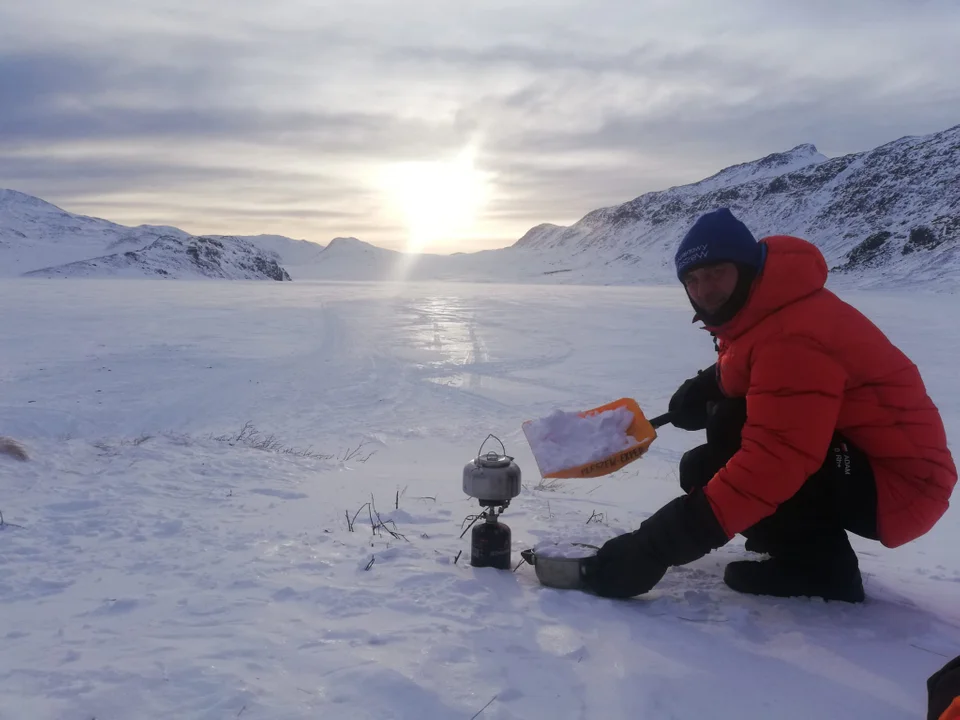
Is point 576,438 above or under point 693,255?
under

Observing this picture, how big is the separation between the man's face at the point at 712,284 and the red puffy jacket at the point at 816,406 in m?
0.10

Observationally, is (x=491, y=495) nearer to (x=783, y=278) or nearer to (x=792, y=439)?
(x=792, y=439)

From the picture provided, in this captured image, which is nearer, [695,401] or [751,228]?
[695,401]

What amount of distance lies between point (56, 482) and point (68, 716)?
2669 mm

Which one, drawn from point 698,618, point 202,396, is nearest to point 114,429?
point 202,396

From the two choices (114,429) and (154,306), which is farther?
(154,306)

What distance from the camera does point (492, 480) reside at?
3.00 m

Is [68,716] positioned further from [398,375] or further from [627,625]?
[398,375]

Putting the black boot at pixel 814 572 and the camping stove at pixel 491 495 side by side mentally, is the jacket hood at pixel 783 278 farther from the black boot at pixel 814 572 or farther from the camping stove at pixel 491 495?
the camping stove at pixel 491 495

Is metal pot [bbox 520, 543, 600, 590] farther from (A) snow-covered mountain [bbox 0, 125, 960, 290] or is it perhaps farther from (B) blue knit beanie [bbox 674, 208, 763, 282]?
(A) snow-covered mountain [bbox 0, 125, 960, 290]

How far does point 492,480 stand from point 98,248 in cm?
15067

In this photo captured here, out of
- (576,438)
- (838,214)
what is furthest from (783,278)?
Answer: (838,214)

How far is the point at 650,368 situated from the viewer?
12.7 m

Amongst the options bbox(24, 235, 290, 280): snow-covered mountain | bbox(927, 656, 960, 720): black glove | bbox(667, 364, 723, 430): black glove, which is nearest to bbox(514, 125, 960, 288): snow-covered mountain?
bbox(667, 364, 723, 430): black glove
